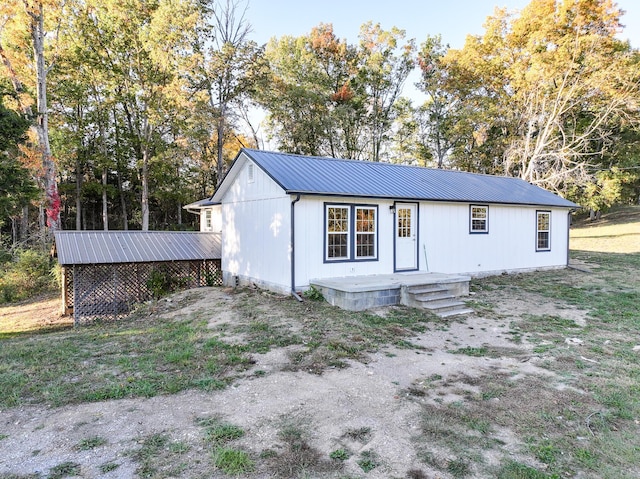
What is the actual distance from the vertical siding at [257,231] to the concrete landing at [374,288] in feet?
3.78

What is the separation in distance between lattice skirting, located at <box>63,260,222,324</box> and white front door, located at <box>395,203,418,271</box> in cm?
649

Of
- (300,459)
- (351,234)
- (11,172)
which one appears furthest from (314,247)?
(11,172)

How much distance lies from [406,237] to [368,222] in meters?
1.38

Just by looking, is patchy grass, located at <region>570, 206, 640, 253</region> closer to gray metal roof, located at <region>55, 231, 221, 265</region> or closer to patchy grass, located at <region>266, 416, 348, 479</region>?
gray metal roof, located at <region>55, 231, 221, 265</region>

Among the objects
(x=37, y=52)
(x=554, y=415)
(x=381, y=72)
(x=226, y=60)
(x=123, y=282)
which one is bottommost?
(x=554, y=415)

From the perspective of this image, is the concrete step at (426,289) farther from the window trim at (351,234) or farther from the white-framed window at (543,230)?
the white-framed window at (543,230)

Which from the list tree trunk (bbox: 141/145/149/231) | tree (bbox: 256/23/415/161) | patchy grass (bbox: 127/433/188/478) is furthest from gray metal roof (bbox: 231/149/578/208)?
tree (bbox: 256/23/415/161)

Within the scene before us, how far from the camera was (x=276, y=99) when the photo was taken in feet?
79.4

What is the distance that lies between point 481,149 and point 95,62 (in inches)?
943

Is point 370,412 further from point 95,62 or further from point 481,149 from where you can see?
point 481,149

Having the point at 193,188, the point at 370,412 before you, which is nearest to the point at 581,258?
the point at 370,412

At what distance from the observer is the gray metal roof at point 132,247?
11.2 meters

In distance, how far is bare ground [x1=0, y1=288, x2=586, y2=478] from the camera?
2986 mm

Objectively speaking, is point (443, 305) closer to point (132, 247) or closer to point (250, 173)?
point (250, 173)
